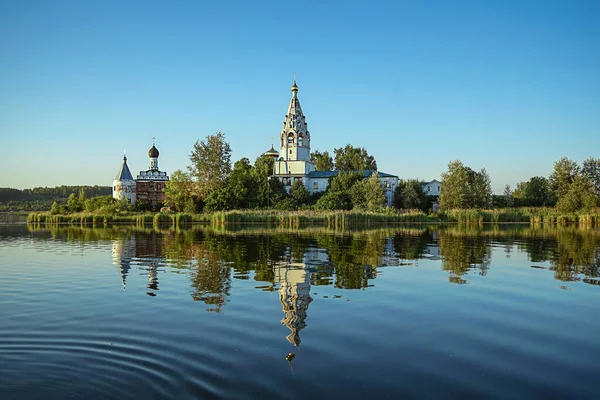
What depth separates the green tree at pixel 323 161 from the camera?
339 feet

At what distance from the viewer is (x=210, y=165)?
7219 cm

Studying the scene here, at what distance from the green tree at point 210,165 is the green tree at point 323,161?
3268cm

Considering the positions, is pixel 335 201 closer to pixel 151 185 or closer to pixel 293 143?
pixel 293 143

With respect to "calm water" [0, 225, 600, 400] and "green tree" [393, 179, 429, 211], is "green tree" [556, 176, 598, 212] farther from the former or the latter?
"calm water" [0, 225, 600, 400]

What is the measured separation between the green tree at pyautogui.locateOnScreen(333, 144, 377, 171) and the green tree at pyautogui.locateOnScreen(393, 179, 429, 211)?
2298 cm

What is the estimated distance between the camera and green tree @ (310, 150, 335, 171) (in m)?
103

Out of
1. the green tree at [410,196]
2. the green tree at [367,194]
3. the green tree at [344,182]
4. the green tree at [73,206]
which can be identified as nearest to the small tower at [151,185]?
the green tree at [73,206]

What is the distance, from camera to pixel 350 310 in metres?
9.02

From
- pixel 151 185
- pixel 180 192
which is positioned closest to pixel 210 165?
pixel 180 192

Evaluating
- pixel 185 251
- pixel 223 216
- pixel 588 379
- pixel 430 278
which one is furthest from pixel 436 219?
pixel 588 379

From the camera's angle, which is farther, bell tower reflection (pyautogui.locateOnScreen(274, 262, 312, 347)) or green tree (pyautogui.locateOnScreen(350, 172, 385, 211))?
green tree (pyautogui.locateOnScreen(350, 172, 385, 211))

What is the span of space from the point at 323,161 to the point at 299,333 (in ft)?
318

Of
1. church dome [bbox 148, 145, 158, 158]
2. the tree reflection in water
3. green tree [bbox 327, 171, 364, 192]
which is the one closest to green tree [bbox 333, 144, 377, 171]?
green tree [bbox 327, 171, 364, 192]

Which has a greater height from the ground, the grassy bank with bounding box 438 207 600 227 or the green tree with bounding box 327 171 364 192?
the green tree with bounding box 327 171 364 192
